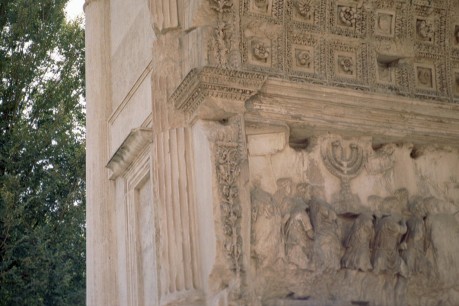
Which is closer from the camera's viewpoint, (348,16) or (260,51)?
(260,51)

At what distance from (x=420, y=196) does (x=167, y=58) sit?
2.55 metres

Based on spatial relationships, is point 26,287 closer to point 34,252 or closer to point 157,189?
point 34,252

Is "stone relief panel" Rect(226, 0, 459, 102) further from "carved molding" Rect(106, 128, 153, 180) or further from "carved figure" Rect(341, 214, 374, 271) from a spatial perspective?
"carved figure" Rect(341, 214, 374, 271)

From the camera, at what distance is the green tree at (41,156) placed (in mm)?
14742

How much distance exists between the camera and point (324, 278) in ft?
29.4

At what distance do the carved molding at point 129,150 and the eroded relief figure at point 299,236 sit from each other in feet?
4.68

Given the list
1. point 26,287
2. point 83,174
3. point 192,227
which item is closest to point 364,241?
point 192,227

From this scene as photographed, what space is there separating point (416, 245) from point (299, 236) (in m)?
1.18

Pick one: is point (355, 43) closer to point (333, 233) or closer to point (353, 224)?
point (353, 224)

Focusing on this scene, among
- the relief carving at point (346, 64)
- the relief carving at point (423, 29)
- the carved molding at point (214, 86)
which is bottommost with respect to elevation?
the carved molding at point (214, 86)

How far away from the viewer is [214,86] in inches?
343

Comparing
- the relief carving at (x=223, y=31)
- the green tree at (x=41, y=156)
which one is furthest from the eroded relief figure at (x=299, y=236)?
the green tree at (x=41, y=156)

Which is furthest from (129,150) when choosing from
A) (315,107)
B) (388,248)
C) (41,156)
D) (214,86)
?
(41,156)

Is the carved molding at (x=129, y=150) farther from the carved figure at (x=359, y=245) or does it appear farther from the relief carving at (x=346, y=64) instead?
the carved figure at (x=359, y=245)
